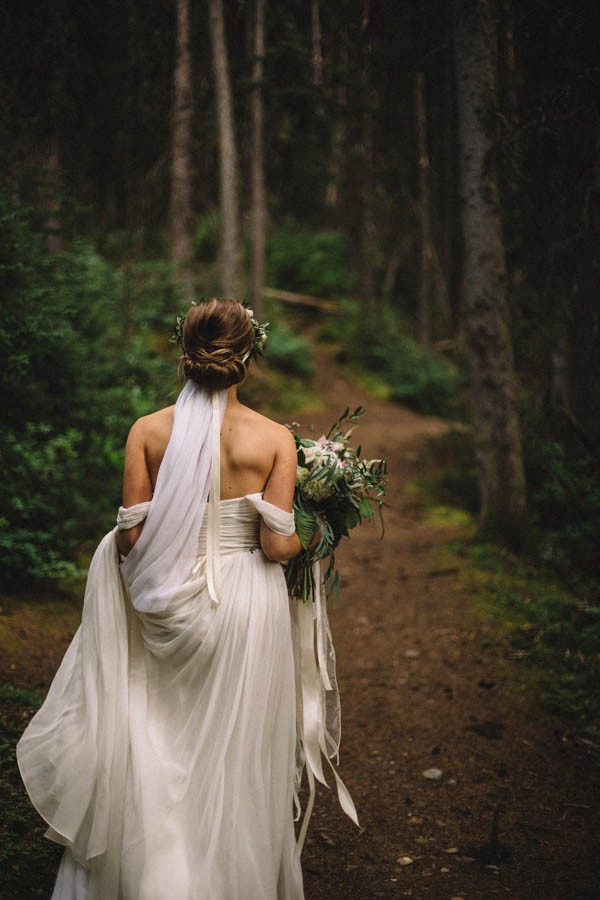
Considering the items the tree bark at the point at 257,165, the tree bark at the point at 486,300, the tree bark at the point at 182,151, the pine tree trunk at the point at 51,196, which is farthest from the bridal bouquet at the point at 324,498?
the tree bark at the point at 257,165

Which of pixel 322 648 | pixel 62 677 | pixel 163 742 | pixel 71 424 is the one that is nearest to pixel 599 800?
pixel 322 648

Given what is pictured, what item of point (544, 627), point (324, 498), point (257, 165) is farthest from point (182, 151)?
point (324, 498)

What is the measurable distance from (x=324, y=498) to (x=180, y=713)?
1177mm

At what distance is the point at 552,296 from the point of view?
8.38 meters

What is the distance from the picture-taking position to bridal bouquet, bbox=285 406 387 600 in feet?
11.3

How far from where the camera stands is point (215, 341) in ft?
9.80

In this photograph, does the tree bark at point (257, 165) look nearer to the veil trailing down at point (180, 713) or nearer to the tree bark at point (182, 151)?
the tree bark at point (182, 151)

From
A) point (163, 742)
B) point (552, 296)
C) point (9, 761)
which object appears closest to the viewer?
point (163, 742)

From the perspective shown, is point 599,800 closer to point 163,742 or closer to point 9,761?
point 163,742

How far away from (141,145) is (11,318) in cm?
1049

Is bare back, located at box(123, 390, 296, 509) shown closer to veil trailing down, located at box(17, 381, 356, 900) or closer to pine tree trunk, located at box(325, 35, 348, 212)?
veil trailing down, located at box(17, 381, 356, 900)

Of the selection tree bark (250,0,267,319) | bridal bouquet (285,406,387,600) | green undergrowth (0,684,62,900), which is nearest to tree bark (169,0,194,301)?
tree bark (250,0,267,319)

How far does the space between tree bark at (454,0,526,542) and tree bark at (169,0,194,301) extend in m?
5.46

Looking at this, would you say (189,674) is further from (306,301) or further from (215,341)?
(306,301)
